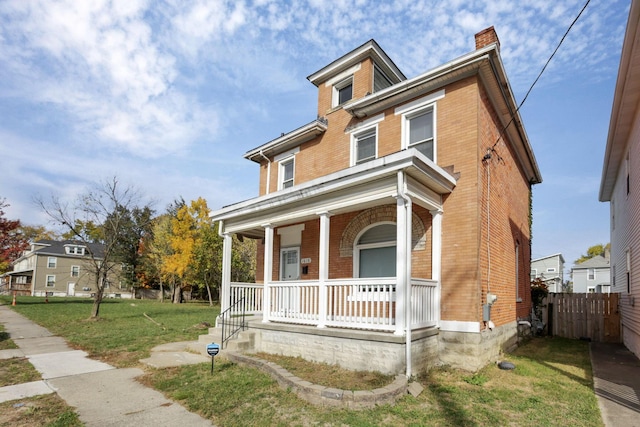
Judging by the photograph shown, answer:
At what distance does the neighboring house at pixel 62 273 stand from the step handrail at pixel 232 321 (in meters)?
43.1

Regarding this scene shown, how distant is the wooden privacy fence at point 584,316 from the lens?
13.8 meters

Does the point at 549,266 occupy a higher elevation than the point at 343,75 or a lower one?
lower

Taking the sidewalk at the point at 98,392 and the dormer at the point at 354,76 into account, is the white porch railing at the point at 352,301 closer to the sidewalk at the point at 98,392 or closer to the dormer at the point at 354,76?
the sidewalk at the point at 98,392

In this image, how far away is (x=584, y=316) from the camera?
561 inches

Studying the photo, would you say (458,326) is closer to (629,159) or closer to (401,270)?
(401,270)

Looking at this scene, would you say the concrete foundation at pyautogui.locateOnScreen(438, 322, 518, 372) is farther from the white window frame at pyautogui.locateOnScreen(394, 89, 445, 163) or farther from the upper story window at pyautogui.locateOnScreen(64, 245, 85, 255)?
the upper story window at pyautogui.locateOnScreen(64, 245, 85, 255)

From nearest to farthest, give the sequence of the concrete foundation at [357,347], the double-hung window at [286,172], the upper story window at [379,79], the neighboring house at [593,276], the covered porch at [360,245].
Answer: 1. the concrete foundation at [357,347]
2. the covered porch at [360,245]
3. the upper story window at [379,79]
4. the double-hung window at [286,172]
5. the neighboring house at [593,276]

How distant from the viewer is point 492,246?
31.0ft

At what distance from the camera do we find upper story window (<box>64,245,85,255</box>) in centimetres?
5245

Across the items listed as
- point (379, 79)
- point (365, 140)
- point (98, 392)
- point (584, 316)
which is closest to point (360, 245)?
point (365, 140)

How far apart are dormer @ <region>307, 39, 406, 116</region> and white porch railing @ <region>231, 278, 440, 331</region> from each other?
19.4 ft

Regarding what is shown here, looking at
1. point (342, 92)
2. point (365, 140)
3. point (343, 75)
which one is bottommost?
point (365, 140)

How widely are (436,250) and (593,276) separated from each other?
134ft

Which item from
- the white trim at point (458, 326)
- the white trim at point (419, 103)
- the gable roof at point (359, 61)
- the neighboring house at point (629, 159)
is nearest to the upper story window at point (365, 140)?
the white trim at point (419, 103)
